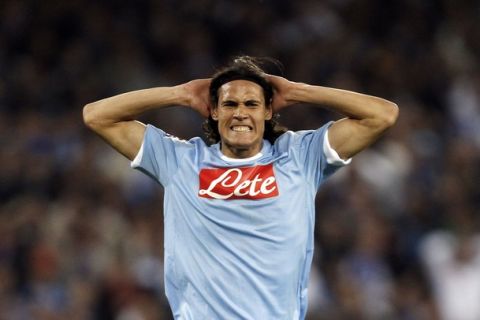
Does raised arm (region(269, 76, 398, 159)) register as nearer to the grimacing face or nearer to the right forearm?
the grimacing face

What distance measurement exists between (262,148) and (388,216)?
484 cm

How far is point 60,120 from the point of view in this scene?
1122 centimetres

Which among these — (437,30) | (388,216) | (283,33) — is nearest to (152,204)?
(388,216)

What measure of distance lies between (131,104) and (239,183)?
63 cm

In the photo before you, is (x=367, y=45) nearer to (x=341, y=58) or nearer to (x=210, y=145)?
(x=341, y=58)

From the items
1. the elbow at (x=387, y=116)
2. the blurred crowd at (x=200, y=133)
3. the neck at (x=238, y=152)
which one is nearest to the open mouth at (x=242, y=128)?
the neck at (x=238, y=152)

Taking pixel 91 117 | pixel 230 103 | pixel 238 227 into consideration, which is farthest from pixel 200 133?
pixel 238 227

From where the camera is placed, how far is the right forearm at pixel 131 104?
18.6 feet

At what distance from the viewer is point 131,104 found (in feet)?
18.7

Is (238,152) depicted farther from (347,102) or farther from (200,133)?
(200,133)

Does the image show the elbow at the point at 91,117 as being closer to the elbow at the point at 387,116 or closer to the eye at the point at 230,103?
the eye at the point at 230,103

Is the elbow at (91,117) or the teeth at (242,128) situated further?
the elbow at (91,117)

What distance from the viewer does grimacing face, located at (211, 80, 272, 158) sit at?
559 centimetres

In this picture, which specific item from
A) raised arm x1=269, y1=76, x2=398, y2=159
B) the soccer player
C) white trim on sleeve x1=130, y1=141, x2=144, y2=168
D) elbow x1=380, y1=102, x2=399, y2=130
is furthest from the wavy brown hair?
elbow x1=380, y1=102, x2=399, y2=130
